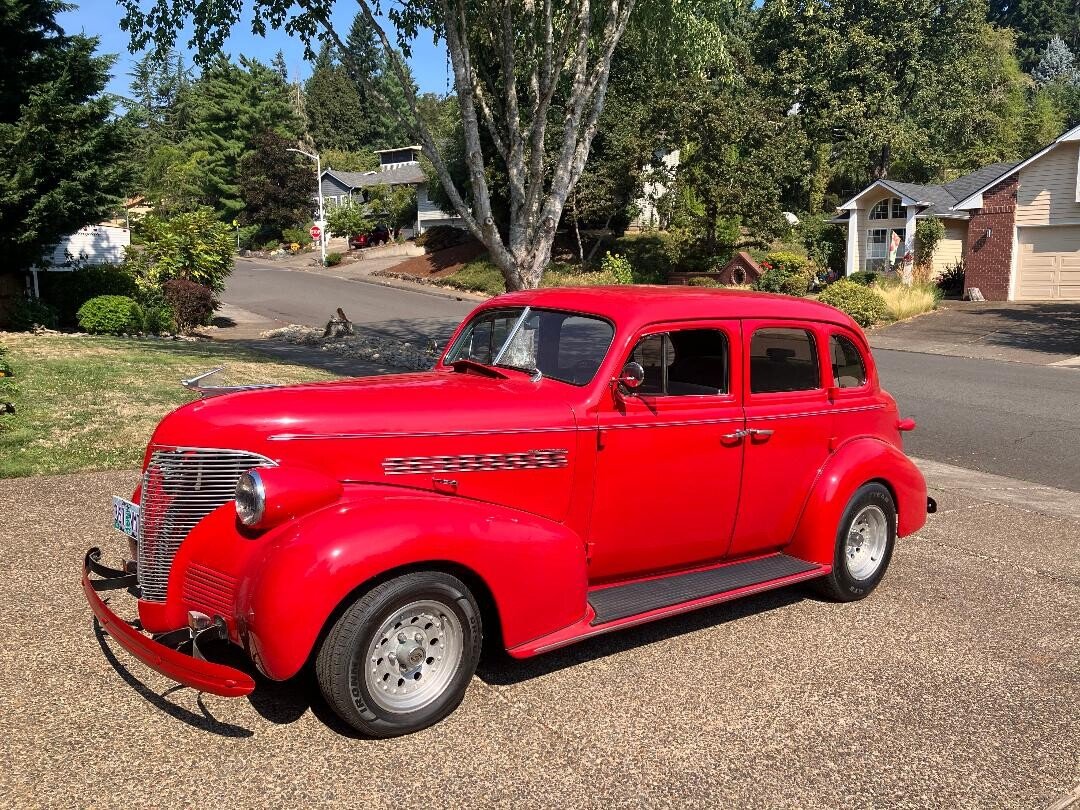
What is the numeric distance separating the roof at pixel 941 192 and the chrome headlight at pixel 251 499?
104ft

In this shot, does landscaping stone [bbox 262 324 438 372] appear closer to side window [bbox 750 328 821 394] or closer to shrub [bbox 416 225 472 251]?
side window [bbox 750 328 821 394]

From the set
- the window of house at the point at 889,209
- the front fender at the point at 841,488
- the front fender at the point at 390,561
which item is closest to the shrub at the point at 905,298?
the window of house at the point at 889,209

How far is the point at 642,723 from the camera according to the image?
398 cm

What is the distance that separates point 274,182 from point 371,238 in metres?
8.44

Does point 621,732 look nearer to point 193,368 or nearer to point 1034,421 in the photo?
point 1034,421

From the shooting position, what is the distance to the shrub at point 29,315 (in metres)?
18.9

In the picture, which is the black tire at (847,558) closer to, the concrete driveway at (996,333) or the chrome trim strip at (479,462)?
the chrome trim strip at (479,462)

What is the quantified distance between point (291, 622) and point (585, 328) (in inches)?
85.1

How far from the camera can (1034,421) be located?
12484 millimetres

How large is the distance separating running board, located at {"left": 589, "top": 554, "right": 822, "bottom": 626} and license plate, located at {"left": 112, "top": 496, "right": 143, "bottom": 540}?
2210mm

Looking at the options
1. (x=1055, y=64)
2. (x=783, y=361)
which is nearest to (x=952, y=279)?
(x=783, y=361)

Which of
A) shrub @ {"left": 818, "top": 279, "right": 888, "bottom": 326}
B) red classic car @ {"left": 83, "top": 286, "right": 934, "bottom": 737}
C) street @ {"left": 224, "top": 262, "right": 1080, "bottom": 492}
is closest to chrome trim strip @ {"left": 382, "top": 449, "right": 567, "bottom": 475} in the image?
red classic car @ {"left": 83, "top": 286, "right": 934, "bottom": 737}

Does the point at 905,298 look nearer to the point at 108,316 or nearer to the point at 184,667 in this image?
the point at 108,316

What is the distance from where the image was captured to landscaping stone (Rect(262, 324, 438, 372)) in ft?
56.6
